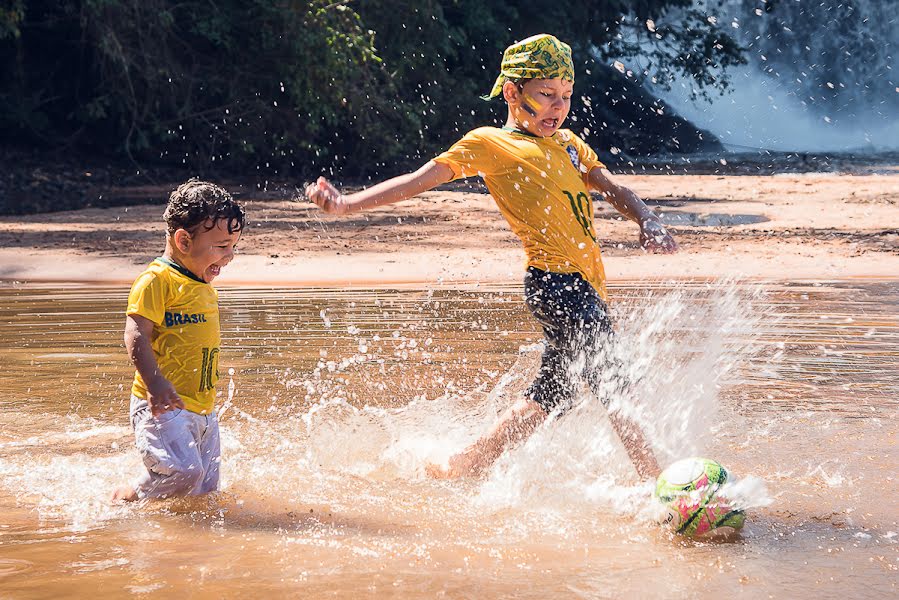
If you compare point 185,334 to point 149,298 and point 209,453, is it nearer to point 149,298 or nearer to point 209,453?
point 149,298

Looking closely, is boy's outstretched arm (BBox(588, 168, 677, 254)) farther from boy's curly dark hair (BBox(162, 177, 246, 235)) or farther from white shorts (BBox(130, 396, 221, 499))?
white shorts (BBox(130, 396, 221, 499))

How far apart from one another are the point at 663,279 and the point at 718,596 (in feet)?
25.0

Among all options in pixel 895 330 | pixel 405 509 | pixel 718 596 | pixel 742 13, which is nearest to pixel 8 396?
pixel 405 509

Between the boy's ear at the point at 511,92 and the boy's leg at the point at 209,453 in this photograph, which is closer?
the boy's leg at the point at 209,453

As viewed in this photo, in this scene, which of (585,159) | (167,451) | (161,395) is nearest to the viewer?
(161,395)

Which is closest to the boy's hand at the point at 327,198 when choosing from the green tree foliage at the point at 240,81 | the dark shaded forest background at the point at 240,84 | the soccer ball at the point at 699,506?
the soccer ball at the point at 699,506

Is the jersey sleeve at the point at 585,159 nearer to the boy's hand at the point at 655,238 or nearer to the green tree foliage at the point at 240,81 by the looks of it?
the boy's hand at the point at 655,238

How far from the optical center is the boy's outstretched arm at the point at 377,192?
4281 mm

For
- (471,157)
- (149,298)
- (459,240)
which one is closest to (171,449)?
(149,298)

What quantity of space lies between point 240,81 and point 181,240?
50.1 ft

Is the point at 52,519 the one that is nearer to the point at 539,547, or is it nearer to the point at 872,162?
the point at 539,547

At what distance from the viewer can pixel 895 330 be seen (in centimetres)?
775

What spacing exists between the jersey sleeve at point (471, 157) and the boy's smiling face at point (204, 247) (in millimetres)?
836

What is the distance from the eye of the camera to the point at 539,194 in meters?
4.42
